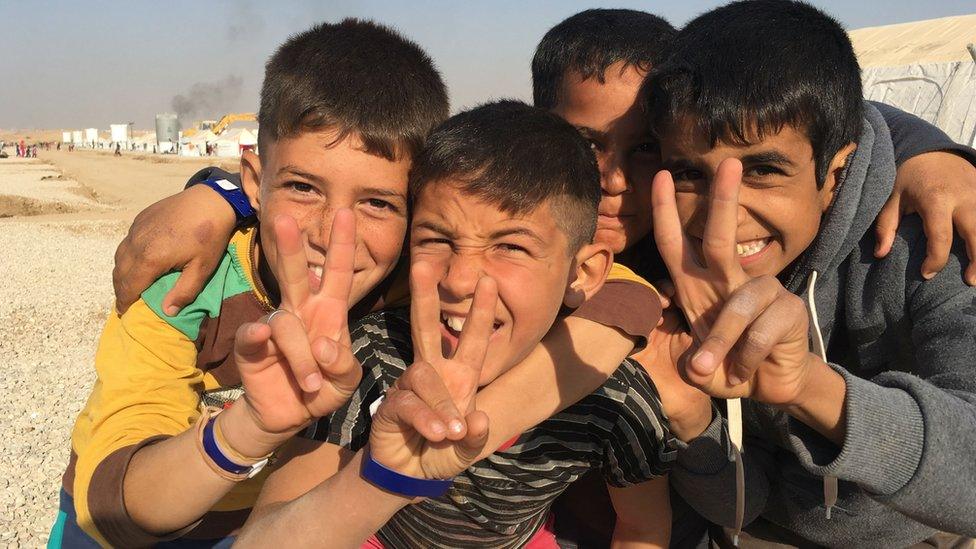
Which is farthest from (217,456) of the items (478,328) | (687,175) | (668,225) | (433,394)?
(687,175)

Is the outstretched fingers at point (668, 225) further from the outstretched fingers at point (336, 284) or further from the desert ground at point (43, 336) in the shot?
the desert ground at point (43, 336)

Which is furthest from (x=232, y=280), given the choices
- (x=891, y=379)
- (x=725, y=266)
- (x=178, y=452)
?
(x=891, y=379)

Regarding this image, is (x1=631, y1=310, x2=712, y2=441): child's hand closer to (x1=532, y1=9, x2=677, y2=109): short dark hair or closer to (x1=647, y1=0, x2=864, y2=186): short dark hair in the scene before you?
(x1=647, y1=0, x2=864, y2=186): short dark hair

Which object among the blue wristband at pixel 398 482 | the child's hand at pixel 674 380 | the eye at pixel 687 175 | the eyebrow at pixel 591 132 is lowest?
the child's hand at pixel 674 380

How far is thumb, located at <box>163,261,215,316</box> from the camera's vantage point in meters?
2.39

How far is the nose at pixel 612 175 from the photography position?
8.76ft

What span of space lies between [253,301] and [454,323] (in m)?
0.84

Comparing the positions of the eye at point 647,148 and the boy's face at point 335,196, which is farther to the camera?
the eye at point 647,148

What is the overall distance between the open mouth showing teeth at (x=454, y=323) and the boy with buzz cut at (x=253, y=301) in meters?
0.27

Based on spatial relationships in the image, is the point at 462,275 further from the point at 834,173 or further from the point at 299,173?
the point at 834,173

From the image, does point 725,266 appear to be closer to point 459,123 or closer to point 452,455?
point 452,455

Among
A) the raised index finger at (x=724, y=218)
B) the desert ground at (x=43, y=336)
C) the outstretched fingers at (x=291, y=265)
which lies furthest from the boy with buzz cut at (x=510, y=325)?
the desert ground at (x=43, y=336)

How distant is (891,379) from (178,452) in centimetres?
188

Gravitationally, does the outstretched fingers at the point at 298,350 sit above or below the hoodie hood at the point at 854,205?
below
